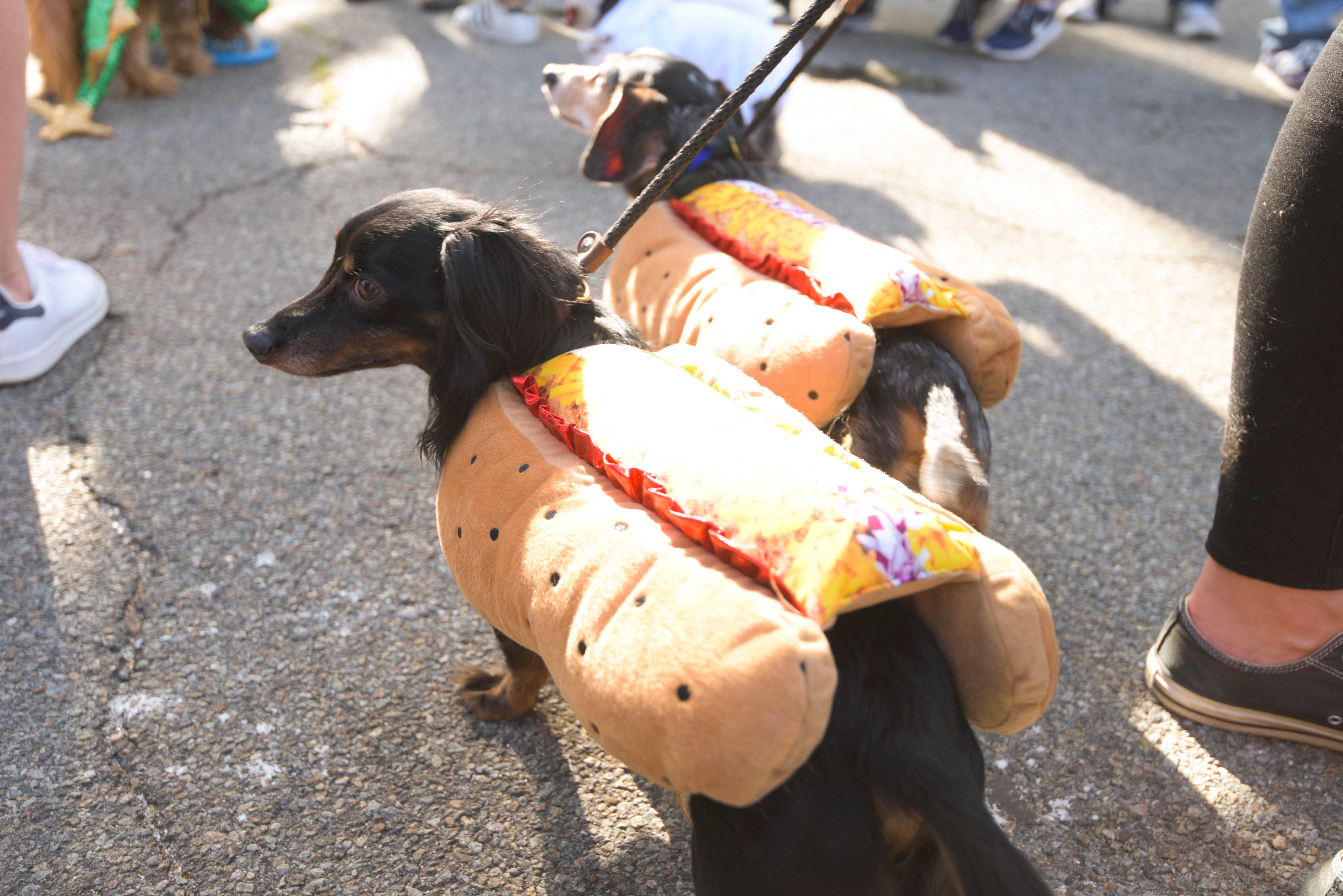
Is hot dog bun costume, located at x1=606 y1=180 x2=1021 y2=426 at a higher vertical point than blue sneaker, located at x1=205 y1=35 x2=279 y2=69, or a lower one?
higher

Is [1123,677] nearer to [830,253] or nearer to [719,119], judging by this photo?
[830,253]

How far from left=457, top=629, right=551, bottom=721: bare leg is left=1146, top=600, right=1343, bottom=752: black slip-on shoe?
4.25ft

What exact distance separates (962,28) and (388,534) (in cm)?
559

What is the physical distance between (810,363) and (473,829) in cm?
108

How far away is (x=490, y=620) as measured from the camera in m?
1.45

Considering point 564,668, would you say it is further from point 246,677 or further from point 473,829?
point 246,677

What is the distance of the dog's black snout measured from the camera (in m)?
1.67

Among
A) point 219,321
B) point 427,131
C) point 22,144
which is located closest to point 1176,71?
point 427,131

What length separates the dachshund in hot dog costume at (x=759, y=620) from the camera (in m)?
1.01

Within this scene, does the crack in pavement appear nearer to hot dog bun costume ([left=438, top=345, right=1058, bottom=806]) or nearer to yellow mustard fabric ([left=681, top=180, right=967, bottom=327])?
yellow mustard fabric ([left=681, top=180, right=967, bottom=327])

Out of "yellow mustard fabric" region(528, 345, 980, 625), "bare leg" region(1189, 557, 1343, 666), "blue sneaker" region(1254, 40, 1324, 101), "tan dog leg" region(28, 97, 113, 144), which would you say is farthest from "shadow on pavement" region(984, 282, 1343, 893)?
"tan dog leg" region(28, 97, 113, 144)

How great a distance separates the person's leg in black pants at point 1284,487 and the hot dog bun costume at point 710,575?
0.71 meters

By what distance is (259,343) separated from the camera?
5.49ft

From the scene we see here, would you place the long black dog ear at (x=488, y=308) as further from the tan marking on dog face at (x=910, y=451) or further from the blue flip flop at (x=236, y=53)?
the blue flip flop at (x=236, y=53)
